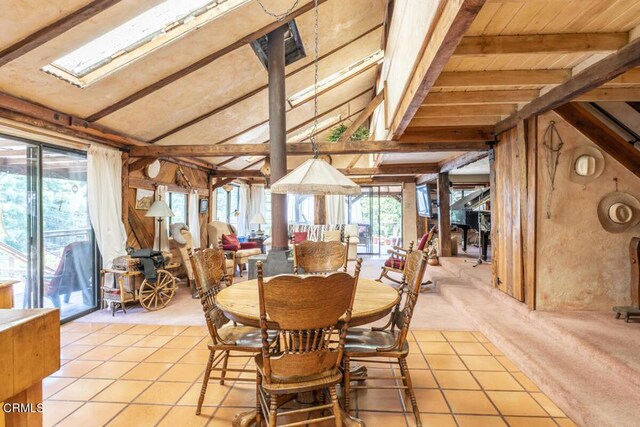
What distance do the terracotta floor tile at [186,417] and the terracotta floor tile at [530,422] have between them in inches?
70.9

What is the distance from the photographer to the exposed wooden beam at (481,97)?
322 centimetres

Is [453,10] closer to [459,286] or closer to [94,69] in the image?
[94,69]

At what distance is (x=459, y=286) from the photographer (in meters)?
4.90

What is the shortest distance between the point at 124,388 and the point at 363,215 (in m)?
8.28

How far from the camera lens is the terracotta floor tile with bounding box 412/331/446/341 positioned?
10.9 ft

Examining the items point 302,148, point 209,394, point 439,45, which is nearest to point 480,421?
point 209,394

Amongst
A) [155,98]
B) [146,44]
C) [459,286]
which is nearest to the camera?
[146,44]

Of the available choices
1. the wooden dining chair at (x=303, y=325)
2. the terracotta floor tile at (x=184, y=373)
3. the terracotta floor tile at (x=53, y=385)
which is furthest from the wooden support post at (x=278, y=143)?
the wooden dining chair at (x=303, y=325)

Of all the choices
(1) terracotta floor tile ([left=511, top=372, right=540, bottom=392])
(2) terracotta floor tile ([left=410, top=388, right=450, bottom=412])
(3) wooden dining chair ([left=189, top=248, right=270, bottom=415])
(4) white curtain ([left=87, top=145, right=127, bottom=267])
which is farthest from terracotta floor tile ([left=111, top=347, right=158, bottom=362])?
(1) terracotta floor tile ([left=511, top=372, right=540, bottom=392])

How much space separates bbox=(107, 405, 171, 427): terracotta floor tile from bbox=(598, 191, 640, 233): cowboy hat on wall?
4.10m

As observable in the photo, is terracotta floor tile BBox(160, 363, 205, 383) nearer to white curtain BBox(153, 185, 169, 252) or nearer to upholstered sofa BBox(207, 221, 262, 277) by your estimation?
white curtain BBox(153, 185, 169, 252)

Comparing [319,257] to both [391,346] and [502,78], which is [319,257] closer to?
[391,346]

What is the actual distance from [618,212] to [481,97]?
1712mm

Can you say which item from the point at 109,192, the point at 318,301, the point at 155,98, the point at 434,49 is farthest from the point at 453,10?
the point at 109,192
